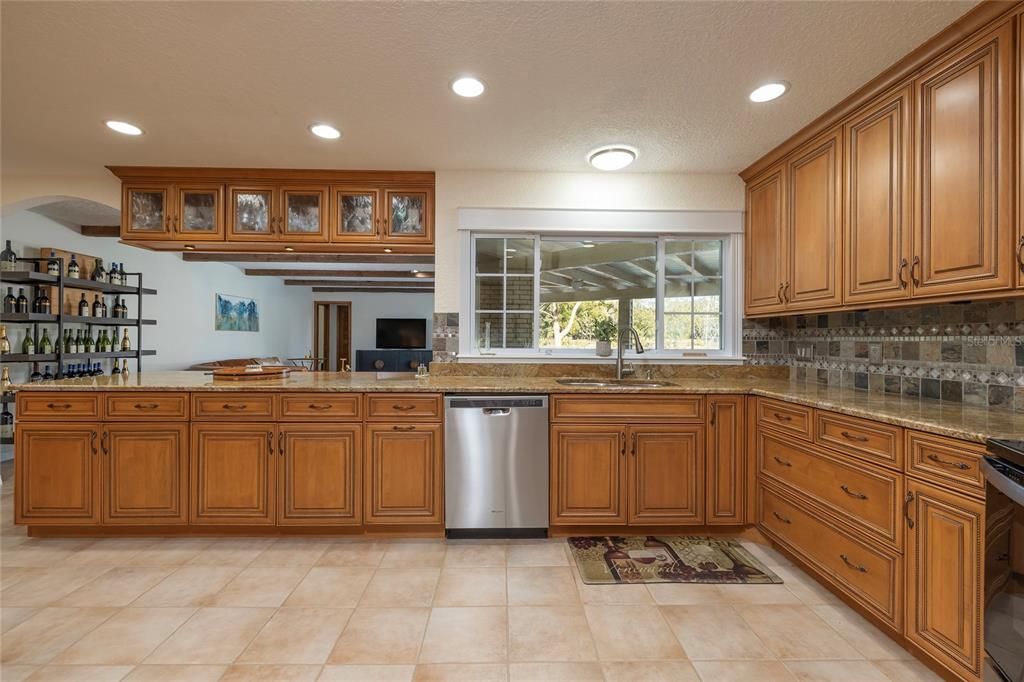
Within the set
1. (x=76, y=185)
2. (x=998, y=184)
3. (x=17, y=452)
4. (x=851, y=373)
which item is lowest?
(x=17, y=452)

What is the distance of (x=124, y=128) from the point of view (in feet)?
8.20

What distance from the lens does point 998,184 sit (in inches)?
62.6

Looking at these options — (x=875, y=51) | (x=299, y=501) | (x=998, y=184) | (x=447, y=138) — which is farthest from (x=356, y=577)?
(x=875, y=51)

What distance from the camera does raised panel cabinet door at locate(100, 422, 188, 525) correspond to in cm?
253

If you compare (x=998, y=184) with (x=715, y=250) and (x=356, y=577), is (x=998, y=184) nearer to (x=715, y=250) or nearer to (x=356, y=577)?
(x=715, y=250)

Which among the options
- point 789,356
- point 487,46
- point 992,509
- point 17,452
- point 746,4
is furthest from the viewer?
point 789,356

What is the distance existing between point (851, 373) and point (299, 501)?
3.24 metres

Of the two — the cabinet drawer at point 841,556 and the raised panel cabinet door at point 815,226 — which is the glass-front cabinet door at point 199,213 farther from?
the cabinet drawer at point 841,556

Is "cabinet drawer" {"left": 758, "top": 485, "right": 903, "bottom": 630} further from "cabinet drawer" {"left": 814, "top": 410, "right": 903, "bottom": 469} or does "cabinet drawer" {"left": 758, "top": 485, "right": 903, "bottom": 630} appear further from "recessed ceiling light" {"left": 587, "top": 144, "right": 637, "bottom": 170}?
"recessed ceiling light" {"left": 587, "top": 144, "right": 637, "bottom": 170}

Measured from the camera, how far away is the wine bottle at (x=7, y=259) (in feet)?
12.5

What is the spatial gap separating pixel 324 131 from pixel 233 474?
1969 mm

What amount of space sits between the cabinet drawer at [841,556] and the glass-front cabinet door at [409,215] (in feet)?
8.63

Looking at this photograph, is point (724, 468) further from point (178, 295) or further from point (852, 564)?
point (178, 295)

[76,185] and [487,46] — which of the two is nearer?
[487,46]
